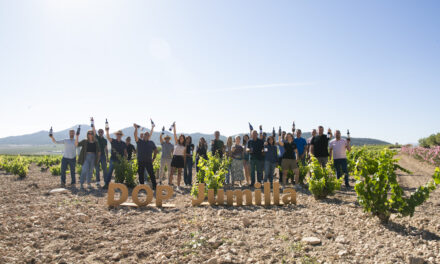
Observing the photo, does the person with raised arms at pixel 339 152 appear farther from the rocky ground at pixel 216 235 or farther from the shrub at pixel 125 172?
the shrub at pixel 125 172

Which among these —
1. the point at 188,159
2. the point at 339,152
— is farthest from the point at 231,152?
the point at 339,152

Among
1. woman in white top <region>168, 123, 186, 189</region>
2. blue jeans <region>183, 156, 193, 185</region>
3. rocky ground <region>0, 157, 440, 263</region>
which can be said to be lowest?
rocky ground <region>0, 157, 440, 263</region>

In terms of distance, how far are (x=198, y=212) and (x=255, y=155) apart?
12.9 feet

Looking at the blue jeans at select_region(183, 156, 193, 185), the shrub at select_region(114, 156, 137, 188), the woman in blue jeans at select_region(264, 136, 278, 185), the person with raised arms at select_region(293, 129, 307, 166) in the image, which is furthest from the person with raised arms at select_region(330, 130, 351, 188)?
the shrub at select_region(114, 156, 137, 188)

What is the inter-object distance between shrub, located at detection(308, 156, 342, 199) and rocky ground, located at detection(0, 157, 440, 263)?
1.90 ft

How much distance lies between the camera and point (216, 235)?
416 centimetres

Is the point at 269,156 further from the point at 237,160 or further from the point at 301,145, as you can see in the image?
the point at 301,145

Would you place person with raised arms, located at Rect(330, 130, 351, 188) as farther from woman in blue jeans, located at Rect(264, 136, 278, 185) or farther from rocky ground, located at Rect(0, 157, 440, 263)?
rocky ground, located at Rect(0, 157, 440, 263)

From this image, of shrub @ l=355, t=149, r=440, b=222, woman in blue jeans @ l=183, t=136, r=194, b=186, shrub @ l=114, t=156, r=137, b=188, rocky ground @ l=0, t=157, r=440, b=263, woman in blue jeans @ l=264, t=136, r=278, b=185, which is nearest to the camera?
rocky ground @ l=0, t=157, r=440, b=263

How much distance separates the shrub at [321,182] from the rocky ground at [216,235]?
579 mm

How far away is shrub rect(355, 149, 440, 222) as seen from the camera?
422 centimetres

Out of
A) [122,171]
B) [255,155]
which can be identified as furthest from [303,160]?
[122,171]

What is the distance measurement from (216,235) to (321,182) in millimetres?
3503

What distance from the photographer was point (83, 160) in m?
9.56
